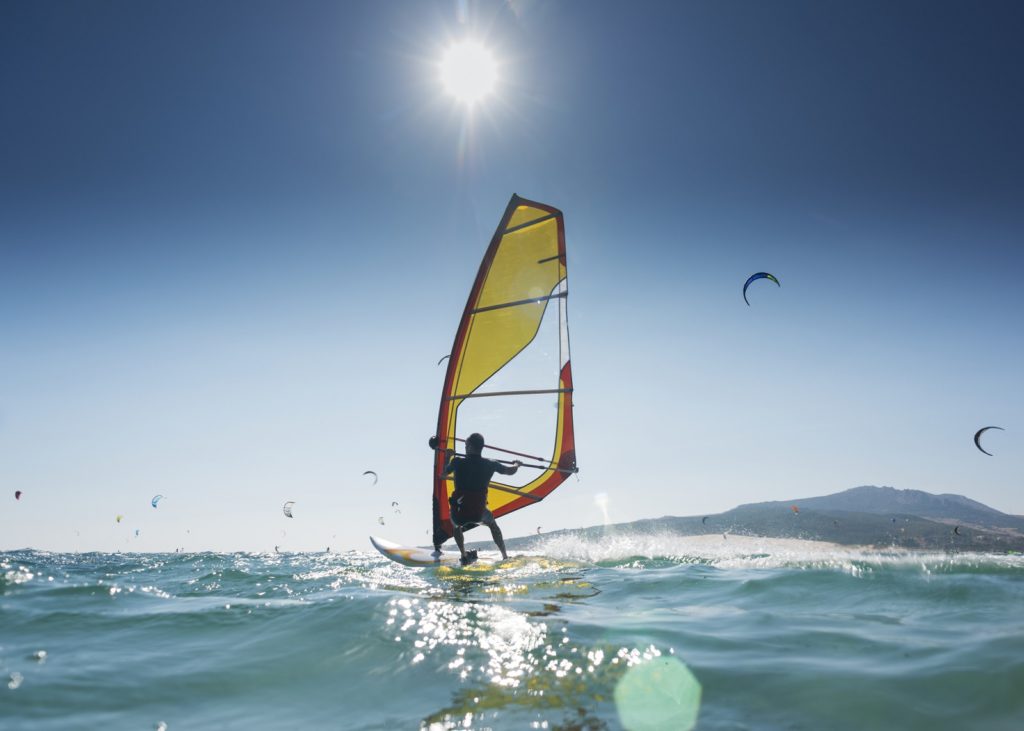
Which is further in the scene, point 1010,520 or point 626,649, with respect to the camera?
point 1010,520

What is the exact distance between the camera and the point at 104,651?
3.80m

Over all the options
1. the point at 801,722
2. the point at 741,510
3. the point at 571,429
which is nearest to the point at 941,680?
the point at 801,722

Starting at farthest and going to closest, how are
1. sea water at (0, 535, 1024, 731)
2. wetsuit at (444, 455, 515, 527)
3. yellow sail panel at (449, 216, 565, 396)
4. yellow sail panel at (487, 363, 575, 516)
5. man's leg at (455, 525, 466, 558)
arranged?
yellow sail panel at (487, 363, 575, 516), yellow sail panel at (449, 216, 565, 396), man's leg at (455, 525, 466, 558), wetsuit at (444, 455, 515, 527), sea water at (0, 535, 1024, 731)

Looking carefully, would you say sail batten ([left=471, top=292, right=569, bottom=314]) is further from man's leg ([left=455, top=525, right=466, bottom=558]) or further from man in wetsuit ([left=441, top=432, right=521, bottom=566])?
man's leg ([left=455, top=525, right=466, bottom=558])

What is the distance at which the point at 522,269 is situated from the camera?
34.0ft

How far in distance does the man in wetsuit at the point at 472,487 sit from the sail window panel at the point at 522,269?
9.28 feet

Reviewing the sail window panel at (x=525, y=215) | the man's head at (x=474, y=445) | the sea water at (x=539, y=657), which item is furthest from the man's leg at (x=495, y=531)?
the sail window panel at (x=525, y=215)

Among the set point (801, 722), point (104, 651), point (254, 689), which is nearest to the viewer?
point (801, 722)

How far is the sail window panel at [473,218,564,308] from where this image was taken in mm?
10172

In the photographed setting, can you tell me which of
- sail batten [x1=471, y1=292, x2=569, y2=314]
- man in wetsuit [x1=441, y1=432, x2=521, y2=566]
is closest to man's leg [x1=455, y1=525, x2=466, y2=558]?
man in wetsuit [x1=441, y1=432, x2=521, y2=566]

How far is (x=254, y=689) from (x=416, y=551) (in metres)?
7.45

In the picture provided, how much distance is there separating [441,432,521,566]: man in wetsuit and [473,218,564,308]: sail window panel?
2.83 metres

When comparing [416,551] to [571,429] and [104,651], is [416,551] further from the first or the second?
[104,651]

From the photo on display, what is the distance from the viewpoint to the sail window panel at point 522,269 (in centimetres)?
1017
